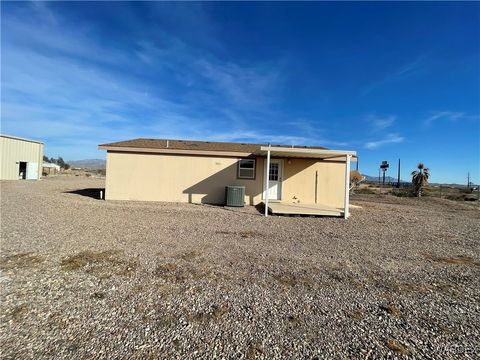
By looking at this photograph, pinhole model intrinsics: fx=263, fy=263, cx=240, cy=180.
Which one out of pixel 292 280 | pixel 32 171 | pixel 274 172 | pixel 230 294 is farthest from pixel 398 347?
pixel 32 171

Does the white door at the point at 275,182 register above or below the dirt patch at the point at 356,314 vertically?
above

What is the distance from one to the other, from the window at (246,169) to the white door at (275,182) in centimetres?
94

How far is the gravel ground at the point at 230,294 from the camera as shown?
262cm

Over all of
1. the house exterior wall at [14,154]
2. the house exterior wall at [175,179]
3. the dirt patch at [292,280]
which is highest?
the house exterior wall at [14,154]

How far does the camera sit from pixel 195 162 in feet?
43.9

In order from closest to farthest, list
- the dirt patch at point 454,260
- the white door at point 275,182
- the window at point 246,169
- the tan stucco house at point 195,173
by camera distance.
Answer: the dirt patch at point 454,260 < the tan stucco house at point 195,173 < the window at point 246,169 < the white door at point 275,182

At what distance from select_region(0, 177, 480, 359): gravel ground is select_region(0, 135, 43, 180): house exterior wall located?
22.9 metres

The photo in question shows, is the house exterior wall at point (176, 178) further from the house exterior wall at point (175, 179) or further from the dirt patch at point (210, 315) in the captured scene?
the dirt patch at point (210, 315)

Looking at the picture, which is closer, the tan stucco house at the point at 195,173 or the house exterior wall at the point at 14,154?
the tan stucco house at the point at 195,173

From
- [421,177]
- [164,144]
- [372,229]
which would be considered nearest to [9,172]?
[164,144]

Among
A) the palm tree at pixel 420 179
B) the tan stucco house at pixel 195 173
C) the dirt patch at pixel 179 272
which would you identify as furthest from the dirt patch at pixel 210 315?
the palm tree at pixel 420 179

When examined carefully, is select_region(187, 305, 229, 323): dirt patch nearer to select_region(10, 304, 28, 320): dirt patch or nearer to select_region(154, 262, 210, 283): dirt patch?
select_region(154, 262, 210, 283): dirt patch

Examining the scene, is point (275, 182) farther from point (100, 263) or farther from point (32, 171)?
point (32, 171)

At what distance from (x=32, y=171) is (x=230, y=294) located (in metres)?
31.5
